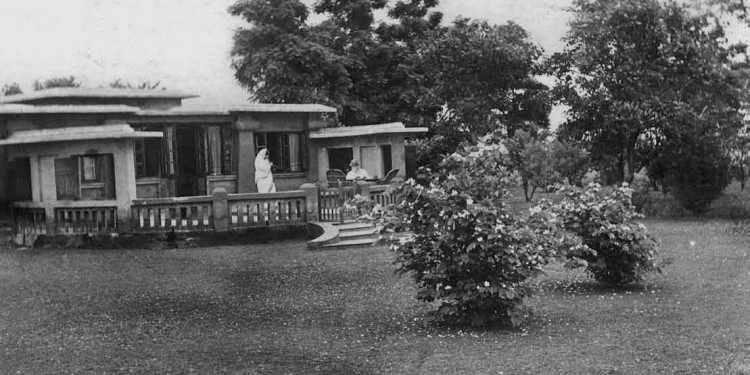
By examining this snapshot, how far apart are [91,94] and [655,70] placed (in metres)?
17.1

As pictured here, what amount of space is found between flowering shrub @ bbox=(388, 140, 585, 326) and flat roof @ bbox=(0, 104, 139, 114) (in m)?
14.3

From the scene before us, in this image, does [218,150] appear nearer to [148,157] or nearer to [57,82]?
[148,157]

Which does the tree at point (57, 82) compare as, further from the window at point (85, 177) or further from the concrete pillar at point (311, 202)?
the concrete pillar at point (311, 202)

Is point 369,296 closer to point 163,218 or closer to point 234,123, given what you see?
point 163,218

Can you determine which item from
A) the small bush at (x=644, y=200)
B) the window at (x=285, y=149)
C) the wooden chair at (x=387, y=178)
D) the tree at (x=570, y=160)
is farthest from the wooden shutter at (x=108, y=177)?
the small bush at (x=644, y=200)

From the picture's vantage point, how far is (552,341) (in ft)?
26.8

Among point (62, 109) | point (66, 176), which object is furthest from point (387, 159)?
point (62, 109)

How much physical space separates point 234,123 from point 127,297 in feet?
46.8

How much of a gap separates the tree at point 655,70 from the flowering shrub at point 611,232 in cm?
1531

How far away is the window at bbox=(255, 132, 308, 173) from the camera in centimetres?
2611

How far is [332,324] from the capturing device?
9375mm

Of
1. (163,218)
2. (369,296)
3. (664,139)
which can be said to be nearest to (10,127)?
(163,218)

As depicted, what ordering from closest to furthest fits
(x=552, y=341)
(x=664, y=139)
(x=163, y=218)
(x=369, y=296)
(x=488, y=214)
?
(x=552, y=341) → (x=488, y=214) → (x=369, y=296) → (x=163, y=218) → (x=664, y=139)

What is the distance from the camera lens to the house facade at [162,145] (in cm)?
1931
